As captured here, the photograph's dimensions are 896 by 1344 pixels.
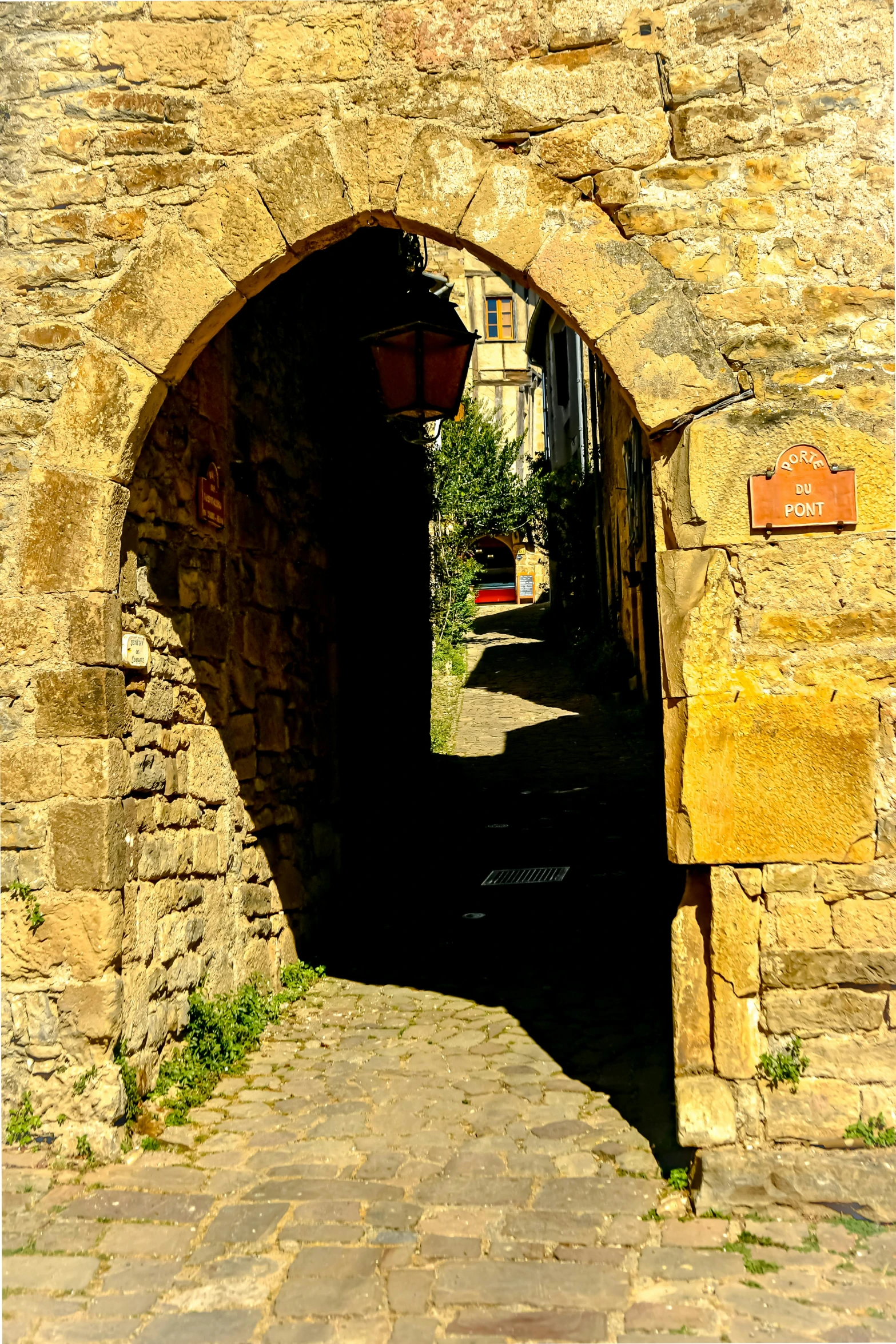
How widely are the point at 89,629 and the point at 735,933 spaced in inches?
79.2

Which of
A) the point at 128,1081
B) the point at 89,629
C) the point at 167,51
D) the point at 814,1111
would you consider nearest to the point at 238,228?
the point at 167,51

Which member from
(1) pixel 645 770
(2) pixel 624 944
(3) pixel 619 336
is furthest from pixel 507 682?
(3) pixel 619 336

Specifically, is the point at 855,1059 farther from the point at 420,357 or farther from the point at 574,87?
the point at 420,357

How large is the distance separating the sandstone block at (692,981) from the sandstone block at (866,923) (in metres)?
0.33

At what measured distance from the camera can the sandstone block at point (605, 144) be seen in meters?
3.03

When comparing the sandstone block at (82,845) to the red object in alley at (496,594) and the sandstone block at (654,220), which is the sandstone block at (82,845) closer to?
the sandstone block at (654,220)

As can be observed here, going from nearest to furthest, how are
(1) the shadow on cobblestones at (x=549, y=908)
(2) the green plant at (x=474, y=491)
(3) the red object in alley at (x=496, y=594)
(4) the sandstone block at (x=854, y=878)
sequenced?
(4) the sandstone block at (x=854, y=878) → (1) the shadow on cobblestones at (x=549, y=908) → (2) the green plant at (x=474, y=491) → (3) the red object in alley at (x=496, y=594)

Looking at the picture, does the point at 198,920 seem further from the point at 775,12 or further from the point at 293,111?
the point at 775,12

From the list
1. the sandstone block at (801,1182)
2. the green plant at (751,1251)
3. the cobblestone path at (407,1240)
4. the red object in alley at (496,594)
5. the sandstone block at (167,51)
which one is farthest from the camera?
the red object in alley at (496,594)

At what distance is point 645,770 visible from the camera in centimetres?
941

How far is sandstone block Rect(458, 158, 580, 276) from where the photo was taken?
3.05m

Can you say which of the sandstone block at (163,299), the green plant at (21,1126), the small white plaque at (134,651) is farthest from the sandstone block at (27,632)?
the green plant at (21,1126)

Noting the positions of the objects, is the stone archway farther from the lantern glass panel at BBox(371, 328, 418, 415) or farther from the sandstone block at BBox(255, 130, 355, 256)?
the lantern glass panel at BBox(371, 328, 418, 415)

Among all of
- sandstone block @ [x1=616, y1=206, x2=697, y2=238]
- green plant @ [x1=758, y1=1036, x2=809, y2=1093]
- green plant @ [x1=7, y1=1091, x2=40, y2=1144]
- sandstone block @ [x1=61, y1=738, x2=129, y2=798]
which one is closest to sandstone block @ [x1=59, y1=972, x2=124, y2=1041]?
green plant @ [x1=7, y1=1091, x2=40, y2=1144]
